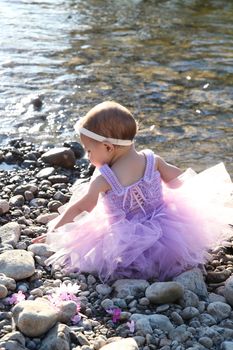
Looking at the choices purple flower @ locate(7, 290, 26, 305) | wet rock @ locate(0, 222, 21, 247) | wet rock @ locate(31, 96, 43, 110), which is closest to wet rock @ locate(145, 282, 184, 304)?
purple flower @ locate(7, 290, 26, 305)

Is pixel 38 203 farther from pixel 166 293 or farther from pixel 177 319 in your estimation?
pixel 177 319

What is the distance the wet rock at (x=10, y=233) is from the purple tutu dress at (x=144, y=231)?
252 millimetres

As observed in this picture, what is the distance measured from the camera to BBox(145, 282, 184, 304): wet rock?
11.9 feet

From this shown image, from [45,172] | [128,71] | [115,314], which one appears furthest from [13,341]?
[128,71]

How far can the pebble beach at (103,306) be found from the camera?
325 centimetres

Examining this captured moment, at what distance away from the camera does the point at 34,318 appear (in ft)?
10.6

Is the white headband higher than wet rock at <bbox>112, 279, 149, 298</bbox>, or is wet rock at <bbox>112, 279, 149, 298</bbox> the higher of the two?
the white headband

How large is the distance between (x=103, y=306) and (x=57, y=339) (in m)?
0.50

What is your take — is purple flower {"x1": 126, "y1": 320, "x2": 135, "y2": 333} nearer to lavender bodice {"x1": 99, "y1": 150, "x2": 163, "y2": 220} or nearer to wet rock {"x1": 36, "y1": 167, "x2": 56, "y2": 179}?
lavender bodice {"x1": 99, "y1": 150, "x2": 163, "y2": 220}

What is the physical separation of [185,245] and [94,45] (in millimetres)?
6627

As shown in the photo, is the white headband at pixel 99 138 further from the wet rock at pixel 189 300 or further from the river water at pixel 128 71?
the river water at pixel 128 71

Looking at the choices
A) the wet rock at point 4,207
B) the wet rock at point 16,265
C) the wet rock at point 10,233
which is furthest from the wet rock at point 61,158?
Result: the wet rock at point 16,265

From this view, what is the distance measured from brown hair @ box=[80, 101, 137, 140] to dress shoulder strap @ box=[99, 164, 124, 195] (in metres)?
0.22

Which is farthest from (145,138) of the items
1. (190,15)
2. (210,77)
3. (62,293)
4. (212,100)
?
(190,15)
